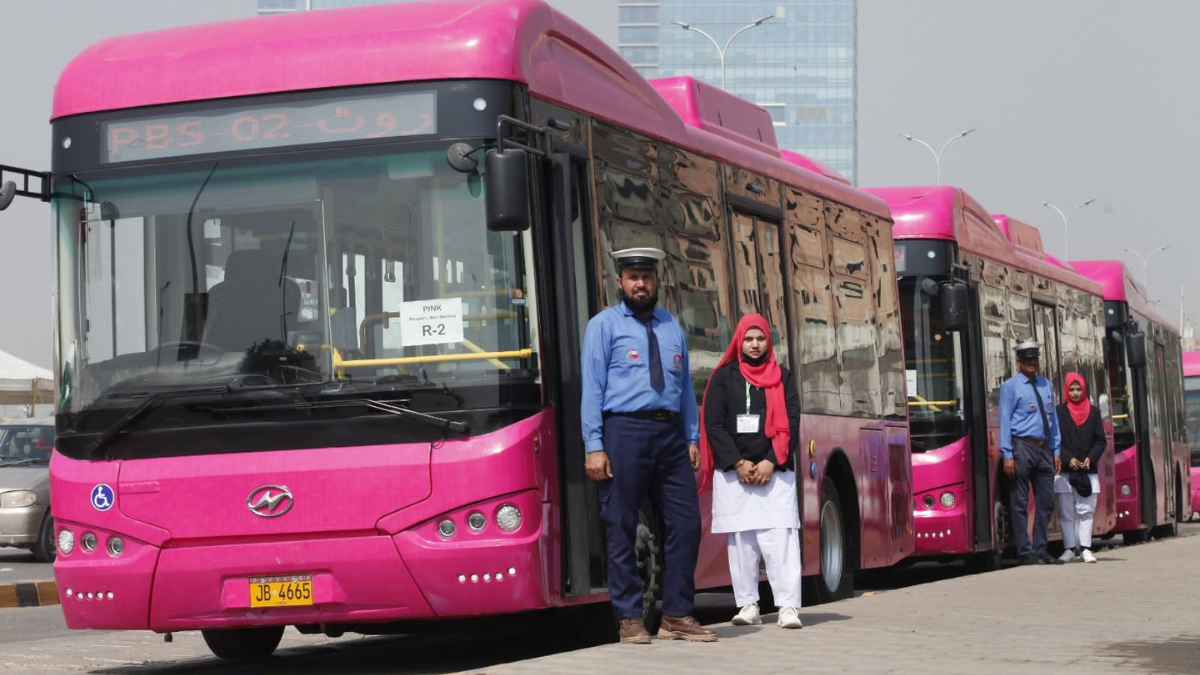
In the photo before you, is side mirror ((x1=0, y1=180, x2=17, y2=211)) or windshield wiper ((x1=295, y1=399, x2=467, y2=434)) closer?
windshield wiper ((x1=295, y1=399, x2=467, y2=434))

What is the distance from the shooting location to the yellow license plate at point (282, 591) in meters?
9.62

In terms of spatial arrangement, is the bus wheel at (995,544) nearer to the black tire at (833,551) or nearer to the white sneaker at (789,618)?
the black tire at (833,551)

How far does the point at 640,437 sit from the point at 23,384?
34.1m

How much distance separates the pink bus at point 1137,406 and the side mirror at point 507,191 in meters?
18.8

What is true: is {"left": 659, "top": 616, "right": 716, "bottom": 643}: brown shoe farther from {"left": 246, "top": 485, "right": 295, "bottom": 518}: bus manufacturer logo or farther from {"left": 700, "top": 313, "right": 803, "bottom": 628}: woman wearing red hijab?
{"left": 246, "top": 485, "right": 295, "bottom": 518}: bus manufacturer logo

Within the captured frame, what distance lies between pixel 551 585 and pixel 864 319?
21.4ft

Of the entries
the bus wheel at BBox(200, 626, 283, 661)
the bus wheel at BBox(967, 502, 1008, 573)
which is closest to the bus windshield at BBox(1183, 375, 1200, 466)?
the bus wheel at BBox(967, 502, 1008, 573)

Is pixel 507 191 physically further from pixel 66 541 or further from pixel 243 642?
pixel 243 642

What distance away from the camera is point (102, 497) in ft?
32.4

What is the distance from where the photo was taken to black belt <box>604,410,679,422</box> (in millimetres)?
10055

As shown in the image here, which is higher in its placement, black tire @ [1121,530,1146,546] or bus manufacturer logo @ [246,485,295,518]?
bus manufacturer logo @ [246,485,295,518]

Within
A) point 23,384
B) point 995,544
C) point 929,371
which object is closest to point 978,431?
point 929,371

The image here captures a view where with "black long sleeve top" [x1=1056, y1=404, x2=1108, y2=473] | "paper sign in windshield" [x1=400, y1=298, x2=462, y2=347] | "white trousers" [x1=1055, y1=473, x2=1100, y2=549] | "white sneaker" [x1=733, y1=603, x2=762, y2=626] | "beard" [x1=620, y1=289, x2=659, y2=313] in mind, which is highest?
"beard" [x1=620, y1=289, x2=659, y2=313]

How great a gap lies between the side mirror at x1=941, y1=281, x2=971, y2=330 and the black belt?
867cm
